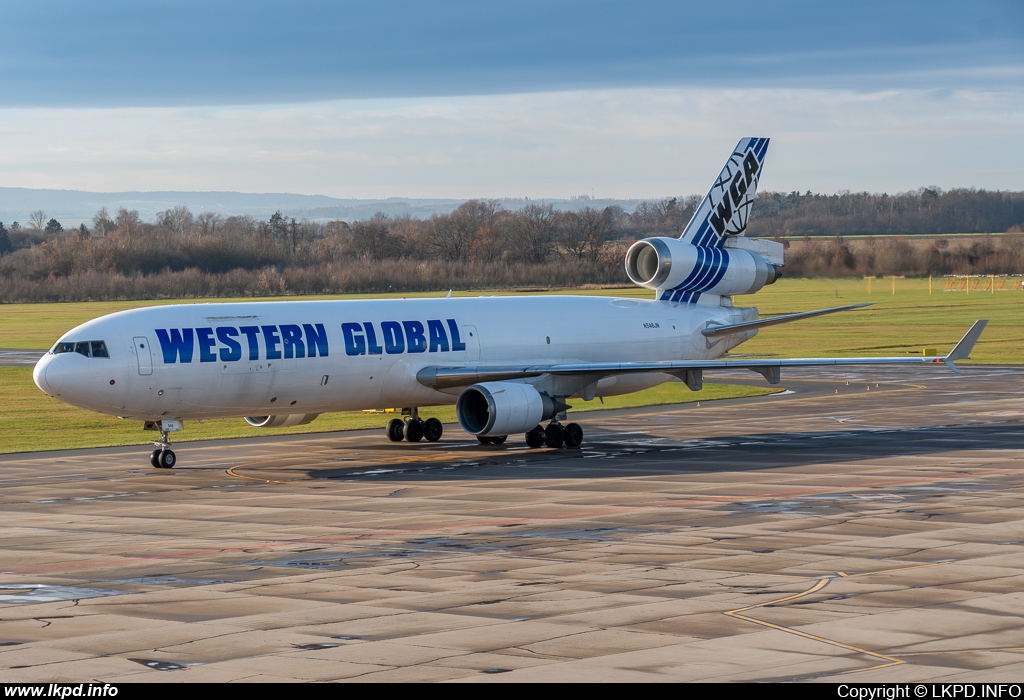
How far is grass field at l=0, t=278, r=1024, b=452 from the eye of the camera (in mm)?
49375

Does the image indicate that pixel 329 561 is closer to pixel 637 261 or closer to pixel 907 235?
pixel 637 261

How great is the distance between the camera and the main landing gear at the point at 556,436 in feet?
133

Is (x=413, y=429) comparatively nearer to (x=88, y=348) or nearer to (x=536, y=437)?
(x=536, y=437)

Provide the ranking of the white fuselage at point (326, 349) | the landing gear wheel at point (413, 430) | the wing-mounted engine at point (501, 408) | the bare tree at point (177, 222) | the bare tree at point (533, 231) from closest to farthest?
the white fuselage at point (326, 349) → the wing-mounted engine at point (501, 408) → the landing gear wheel at point (413, 430) → the bare tree at point (533, 231) → the bare tree at point (177, 222)

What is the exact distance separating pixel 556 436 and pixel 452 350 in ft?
13.8

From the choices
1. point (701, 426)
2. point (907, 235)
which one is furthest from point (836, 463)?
point (907, 235)

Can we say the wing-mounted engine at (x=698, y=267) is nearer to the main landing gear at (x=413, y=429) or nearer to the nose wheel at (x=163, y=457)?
the main landing gear at (x=413, y=429)

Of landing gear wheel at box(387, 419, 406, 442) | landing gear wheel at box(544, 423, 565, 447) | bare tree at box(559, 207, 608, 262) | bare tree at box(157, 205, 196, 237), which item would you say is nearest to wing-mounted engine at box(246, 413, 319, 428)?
landing gear wheel at box(387, 419, 406, 442)

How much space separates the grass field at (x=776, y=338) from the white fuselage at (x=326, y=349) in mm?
8921

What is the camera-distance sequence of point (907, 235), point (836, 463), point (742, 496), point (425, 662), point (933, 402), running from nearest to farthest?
point (425, 662) < point (742, 496) < point (836, 463) < point (933, 402) < point (907, 235)

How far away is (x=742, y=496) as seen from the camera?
29547 millimetres

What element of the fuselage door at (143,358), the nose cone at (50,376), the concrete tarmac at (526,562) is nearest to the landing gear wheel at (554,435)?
the concrete tarmac at (526,562)

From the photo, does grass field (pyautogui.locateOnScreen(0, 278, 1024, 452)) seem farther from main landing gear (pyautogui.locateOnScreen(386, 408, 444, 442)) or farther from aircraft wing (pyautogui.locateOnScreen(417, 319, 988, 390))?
aircraft wing (pyautogui.locateOnScreen(417, 319, 988, 390))
